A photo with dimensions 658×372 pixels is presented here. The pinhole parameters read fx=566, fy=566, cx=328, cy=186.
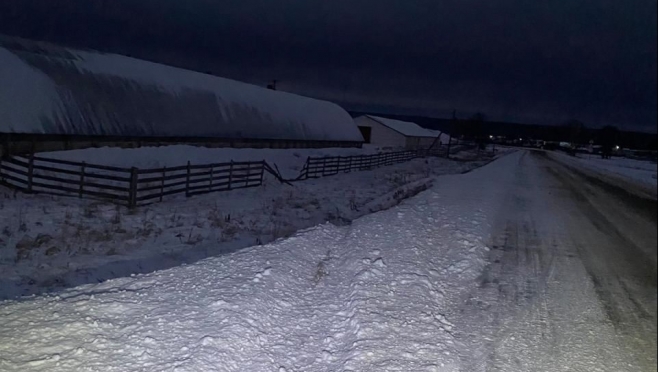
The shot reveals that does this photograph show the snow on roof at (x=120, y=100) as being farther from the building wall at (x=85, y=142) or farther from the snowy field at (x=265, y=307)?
the snowy field at (x=265, y=307)

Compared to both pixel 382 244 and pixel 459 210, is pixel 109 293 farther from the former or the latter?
pixel 459 210

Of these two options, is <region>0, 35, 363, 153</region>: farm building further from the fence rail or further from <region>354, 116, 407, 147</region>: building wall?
<region>354, 116, 407, 147</region>: building wall

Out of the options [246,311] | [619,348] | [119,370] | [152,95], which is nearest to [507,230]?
[619,348]

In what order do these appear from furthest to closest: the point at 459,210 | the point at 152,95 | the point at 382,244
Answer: the point at 152,95 < the point at 459,210 < the point at 382,244

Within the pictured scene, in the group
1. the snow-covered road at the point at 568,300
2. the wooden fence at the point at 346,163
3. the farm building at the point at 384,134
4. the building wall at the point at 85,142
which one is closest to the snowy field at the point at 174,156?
the building wall at the point at 85,142

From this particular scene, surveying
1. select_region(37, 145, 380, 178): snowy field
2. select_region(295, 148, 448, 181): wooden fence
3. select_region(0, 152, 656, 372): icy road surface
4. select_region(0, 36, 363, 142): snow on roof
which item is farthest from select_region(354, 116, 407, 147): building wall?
select_region(0, 152, 656, 372): icy road surface

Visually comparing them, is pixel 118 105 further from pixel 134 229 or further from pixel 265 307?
pixel 265 307

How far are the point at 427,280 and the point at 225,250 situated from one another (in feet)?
15.3

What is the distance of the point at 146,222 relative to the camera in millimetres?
14555

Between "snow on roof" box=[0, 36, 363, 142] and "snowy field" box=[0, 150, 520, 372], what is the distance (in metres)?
13.1

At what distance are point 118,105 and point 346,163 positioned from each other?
49.3ft

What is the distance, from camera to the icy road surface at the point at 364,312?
557cm

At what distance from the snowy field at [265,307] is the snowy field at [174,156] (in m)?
12.4

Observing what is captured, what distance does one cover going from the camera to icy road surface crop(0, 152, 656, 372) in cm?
557
